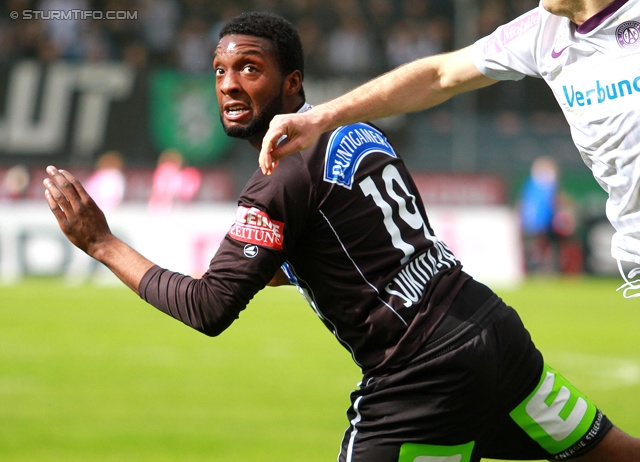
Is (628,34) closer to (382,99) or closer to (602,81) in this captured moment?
(602,81)

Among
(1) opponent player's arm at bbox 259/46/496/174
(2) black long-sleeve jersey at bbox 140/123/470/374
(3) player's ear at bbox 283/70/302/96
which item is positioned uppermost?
(3) player's ear at bbox 283/70/302/96

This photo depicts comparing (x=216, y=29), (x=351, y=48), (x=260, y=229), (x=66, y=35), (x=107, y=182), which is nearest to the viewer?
(x=260, y=229)

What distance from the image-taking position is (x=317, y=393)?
29.2 ft

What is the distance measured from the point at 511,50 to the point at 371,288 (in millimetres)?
1048

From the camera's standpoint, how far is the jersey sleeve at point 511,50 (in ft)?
12.3

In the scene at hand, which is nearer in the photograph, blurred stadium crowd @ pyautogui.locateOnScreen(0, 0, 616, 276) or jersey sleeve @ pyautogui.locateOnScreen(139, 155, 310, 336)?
jersey sleeve @ pyautogui.locateOnScreen(139, 155, 310, 336)

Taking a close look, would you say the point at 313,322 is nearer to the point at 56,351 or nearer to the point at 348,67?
the point at 56,351

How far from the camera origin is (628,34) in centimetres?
340

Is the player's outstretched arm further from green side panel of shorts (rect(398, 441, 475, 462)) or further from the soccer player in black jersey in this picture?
green side panel of shorts (rect(398, 441, 475, 462))

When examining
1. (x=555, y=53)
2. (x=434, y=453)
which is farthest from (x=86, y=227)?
(x=555, y=53)

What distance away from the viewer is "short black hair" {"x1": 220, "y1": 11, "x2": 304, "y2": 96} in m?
3.79

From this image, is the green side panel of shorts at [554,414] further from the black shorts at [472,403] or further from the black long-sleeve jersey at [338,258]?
the black long-sleeve jersey at [338,258]

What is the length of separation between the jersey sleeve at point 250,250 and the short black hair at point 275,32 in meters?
0.46

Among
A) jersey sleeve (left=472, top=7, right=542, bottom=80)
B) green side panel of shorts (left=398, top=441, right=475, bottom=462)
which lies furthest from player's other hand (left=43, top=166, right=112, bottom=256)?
jersey sleeve (left=472, top=7, right=542, bottom=80)
